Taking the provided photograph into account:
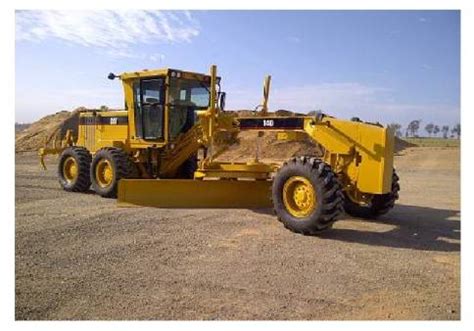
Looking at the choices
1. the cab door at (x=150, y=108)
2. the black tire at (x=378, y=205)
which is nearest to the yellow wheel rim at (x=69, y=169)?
the cab door at (x=150, y=108)

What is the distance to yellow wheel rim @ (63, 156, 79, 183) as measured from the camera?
1200cm

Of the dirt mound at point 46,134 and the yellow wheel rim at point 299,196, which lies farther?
the dirt mound at point 46,134

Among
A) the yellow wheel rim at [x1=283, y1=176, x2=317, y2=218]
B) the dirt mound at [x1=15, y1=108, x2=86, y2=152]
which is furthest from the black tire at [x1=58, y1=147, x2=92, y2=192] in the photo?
the dirt mound at [x1=15, y1=108, x2=86, y2=152]

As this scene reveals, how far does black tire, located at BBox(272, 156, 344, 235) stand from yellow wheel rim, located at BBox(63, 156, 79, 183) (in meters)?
6.81

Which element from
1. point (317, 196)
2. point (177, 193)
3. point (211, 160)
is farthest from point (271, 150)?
point (317, 196)

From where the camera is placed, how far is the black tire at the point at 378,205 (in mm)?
8219

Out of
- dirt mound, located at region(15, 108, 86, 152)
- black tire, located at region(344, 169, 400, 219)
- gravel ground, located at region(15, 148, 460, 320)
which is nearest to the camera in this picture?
gravel ground, located at region(15, 148, 460, 320)

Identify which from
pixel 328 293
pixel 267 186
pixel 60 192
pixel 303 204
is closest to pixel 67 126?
pixel 60 192

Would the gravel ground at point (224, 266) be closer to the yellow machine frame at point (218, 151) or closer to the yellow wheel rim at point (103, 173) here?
the yellow machine frame at point (218, 151)

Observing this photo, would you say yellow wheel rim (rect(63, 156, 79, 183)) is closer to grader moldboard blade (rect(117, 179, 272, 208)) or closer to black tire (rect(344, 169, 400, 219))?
grader moldboard blade (rect(117, 179, 272, 208))

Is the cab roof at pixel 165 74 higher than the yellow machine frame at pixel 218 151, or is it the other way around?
the cab roof at pixel 165 74

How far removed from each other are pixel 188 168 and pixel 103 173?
1.94 meters

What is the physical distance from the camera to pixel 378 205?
8.28 meters

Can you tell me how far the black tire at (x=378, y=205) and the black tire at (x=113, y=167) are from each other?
4792mm
